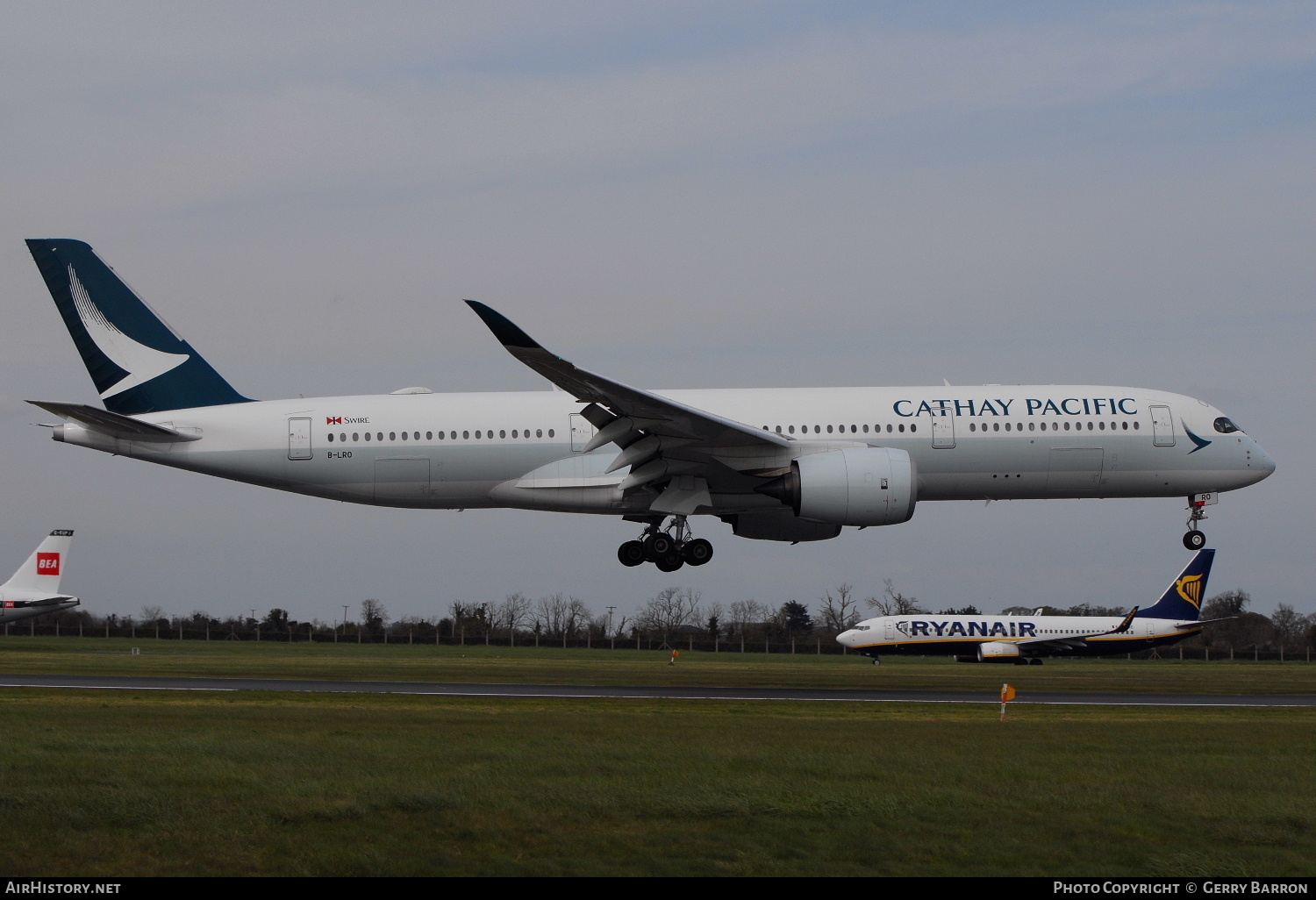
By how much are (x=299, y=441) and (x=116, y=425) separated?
4186 millimetres

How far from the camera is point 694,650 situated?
78.2 metres

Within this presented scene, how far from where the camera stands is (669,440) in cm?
2986

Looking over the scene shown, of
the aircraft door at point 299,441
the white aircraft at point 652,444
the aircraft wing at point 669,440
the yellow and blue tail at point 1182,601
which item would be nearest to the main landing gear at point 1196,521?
Result: the white aircraft at point 652,444

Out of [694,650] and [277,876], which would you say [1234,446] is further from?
[694,650]

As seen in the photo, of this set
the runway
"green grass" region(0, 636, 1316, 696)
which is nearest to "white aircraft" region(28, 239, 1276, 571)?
the runway

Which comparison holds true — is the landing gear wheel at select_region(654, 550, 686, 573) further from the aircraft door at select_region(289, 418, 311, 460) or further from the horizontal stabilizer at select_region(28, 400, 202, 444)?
the horizontal stabilizer at select_region(28, 400, 202, 444)

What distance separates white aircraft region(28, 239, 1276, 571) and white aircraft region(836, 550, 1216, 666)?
104ft

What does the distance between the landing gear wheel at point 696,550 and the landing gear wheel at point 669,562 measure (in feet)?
0.53

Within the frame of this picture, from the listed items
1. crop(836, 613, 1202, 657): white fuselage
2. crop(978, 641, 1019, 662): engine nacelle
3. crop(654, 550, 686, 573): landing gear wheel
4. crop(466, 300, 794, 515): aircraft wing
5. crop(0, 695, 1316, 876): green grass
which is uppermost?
crop(466, 300, 794, 515): aircraft wing

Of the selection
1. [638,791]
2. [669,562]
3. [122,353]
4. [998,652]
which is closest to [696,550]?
[669,562]

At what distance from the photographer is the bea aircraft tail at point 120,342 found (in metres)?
33.0

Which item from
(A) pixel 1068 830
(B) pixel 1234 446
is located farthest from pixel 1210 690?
(A) pixel 1068 830

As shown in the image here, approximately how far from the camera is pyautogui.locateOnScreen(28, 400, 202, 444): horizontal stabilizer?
2917 cm

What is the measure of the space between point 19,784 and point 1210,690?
29740 millimetres
